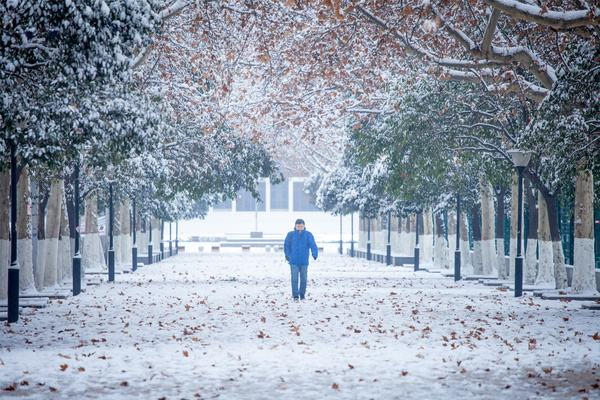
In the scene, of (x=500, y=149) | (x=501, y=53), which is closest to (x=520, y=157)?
(x=500, y=149)

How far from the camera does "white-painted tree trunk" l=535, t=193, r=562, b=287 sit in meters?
29.9

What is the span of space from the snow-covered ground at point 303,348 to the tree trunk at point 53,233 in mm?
3372

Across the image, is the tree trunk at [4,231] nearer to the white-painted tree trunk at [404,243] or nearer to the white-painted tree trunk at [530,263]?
the white-painted tree trunk at [530,263]

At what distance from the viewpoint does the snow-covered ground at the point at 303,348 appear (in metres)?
11.0

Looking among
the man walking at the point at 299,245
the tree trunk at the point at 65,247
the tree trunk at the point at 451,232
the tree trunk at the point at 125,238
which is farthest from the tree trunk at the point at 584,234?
the tree trunk at the point at 125,238

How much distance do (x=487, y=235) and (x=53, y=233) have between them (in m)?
15.1

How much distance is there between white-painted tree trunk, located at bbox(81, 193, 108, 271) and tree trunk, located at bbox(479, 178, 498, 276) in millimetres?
14064

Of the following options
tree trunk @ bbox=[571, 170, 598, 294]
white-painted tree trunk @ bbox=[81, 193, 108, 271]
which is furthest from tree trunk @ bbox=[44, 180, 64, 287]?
tree trunk @ bbox=[571, 170, 598, 294]

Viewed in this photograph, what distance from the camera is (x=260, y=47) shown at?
77.8ft

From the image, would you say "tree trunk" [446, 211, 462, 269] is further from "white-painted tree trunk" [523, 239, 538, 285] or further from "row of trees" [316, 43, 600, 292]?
"white-painted tree trunk" [523, 239, 538, 285]

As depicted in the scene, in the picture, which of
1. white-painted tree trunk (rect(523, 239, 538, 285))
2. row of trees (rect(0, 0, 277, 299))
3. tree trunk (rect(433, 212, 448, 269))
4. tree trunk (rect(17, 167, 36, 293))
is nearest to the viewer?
row of trees (rect(0, 0, 277, 299))

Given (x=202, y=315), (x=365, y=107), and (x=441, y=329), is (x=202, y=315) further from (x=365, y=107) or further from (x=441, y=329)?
(x=365, y=107)

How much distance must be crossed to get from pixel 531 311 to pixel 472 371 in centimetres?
973

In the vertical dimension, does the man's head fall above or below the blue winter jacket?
above
